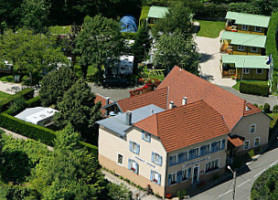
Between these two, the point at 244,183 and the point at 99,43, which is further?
the point at 99,43

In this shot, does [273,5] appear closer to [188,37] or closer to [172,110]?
[188,37]

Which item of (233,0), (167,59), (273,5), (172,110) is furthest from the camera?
(233,0)

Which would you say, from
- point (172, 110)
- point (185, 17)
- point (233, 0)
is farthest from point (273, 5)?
point (172, 110)

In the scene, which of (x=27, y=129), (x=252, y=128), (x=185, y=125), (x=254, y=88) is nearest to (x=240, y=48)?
(x=254, y=88)

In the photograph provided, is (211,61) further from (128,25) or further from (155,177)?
(155,177)

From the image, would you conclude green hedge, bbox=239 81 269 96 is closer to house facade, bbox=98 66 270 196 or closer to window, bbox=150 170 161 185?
house facade, bbox=98 66 270 196

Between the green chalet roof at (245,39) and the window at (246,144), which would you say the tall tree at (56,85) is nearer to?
the window at (246,144)
